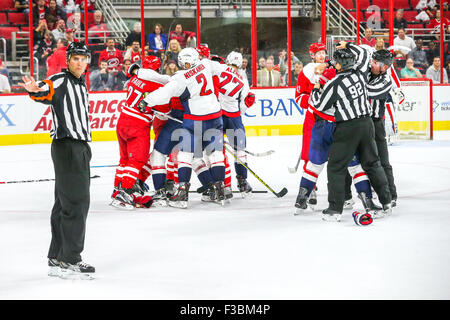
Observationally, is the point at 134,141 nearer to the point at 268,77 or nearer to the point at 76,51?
the point at 76,51

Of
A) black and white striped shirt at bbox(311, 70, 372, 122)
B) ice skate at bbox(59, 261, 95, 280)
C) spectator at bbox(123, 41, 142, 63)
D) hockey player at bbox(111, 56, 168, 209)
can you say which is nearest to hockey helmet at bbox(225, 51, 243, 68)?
hockey player at bbox(111, 56, 168, 209)

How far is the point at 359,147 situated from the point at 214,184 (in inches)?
55.0

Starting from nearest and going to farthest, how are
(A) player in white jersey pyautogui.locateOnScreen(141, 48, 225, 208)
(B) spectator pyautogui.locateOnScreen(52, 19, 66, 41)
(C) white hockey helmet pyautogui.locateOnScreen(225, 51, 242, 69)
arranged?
(A) player in white jersey pyautogui.locateOnScreen(141, 48, 225, 208) → (C) white hockey helmet pyautogui.locateOnScreen(225, 51, 242, 69) → (B) spectator pyautogui.locateOnScreen(52, 19, 66, 41)

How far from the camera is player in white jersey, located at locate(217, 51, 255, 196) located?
255 inches

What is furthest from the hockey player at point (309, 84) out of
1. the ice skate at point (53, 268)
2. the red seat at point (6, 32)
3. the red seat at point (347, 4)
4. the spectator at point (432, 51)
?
the red seat at point (347, 4)

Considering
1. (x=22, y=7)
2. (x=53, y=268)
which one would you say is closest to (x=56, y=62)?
(x=22, y=7)

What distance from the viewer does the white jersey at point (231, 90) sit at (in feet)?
21.2

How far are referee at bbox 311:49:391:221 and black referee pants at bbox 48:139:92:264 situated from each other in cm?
190

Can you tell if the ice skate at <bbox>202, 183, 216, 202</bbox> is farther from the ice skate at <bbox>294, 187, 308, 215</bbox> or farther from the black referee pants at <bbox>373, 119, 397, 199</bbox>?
the black referee pants at <bbox>373, 119, 397, 199</bbox>

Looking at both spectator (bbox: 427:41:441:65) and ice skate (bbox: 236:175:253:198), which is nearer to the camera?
ice skate (bbox: 236:175:253:198)

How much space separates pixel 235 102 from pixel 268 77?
5.85 m

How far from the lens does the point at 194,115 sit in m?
6.09

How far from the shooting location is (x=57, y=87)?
3830 mm

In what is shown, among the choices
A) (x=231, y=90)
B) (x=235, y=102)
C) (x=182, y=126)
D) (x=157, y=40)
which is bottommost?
(x=182, y=126)
